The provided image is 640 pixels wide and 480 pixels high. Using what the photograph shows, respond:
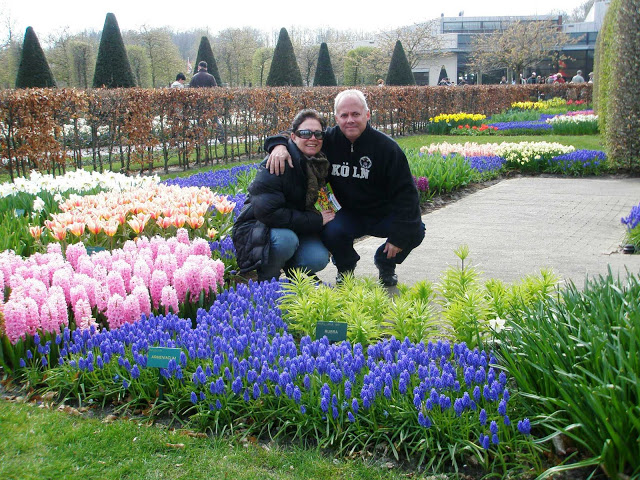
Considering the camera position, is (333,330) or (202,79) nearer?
(333,330)

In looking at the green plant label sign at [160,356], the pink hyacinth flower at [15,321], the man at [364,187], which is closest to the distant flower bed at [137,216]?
the man at [364,187]

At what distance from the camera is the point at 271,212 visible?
14.0 feet

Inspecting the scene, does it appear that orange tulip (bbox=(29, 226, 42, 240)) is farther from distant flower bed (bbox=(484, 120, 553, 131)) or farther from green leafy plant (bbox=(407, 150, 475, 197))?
distant flower bed (bbox=(484, 120, 553, 131))

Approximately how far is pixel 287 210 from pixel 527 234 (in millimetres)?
3126

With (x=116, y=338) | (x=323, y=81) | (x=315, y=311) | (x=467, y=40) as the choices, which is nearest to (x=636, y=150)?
(x=315, y=311)

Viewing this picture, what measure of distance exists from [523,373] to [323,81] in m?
25.4

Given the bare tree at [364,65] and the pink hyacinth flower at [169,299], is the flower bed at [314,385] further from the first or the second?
the bare tree at [364,65]

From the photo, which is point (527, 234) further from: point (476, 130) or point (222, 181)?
point (476, 130)

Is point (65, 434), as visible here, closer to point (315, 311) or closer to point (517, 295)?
point (315, 311)

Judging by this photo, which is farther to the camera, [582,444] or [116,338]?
[116,338]

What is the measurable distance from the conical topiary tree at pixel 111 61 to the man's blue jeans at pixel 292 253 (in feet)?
53.1

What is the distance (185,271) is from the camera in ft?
12.6

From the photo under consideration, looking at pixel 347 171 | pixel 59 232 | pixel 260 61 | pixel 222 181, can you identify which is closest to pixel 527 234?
pixel 347 171

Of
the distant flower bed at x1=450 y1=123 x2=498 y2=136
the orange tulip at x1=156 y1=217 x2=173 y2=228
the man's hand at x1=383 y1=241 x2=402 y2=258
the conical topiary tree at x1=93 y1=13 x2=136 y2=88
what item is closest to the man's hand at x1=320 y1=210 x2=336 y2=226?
the man's hand at x1=383 y1=241 x2=402 y2=258
